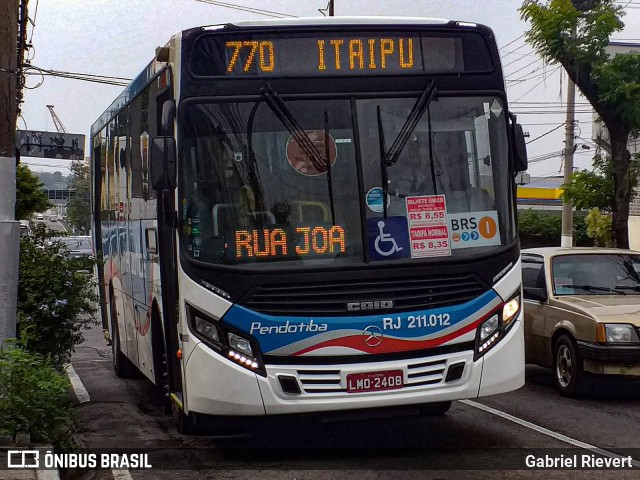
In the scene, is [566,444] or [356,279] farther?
[566,444]

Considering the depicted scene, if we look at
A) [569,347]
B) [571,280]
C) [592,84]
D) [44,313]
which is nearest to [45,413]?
[44,313]

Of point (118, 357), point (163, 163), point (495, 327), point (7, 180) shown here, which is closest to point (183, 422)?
point (163, 163)

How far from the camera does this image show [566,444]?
812 centimetres

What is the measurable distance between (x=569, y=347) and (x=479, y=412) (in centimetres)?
172

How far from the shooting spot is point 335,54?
25.0 feet

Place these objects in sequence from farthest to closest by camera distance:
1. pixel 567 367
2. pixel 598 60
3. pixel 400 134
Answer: pixel 598 60 → pixel 567 367 → pixel 400 134

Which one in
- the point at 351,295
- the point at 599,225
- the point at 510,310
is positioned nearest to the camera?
the point at 351,295

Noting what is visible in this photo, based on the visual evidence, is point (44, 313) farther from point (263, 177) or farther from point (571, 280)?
point (571, 280)

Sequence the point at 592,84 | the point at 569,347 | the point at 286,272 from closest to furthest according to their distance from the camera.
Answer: the point at 286,272
the point at 569,347
the point at 592,84

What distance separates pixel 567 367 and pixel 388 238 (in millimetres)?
4456

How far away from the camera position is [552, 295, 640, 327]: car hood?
1036 centimetres

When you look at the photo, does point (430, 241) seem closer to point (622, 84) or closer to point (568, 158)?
point (622, 84)

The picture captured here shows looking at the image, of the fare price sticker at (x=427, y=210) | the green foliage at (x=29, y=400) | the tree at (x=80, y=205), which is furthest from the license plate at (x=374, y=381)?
the tree at (x=80, y=205)

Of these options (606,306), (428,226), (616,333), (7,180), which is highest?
(7,180)
